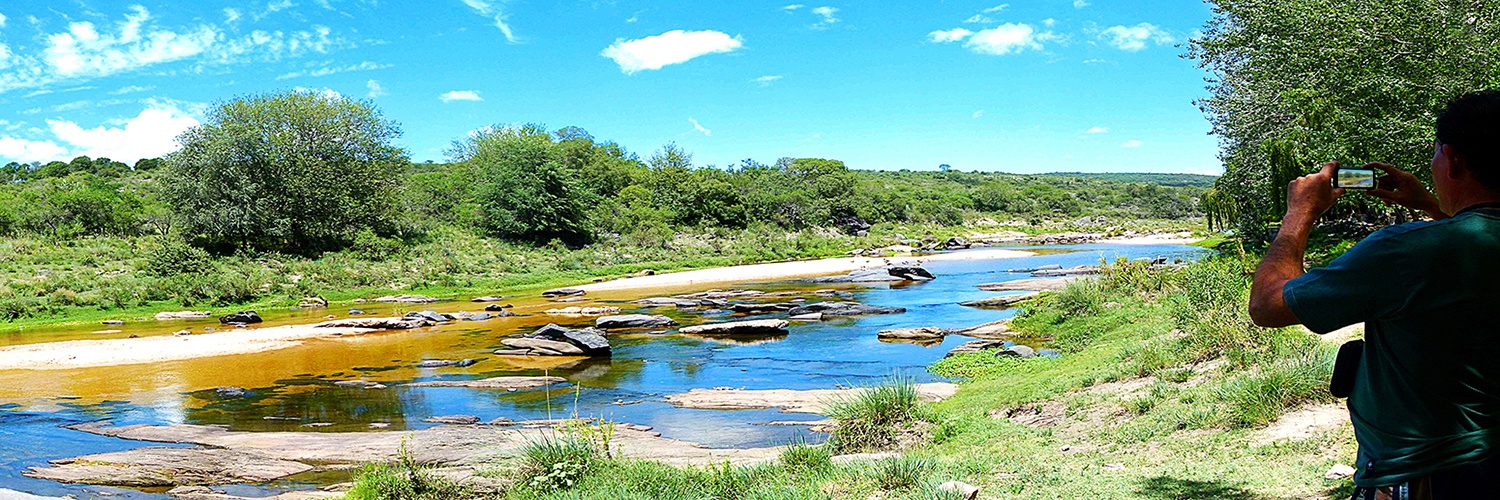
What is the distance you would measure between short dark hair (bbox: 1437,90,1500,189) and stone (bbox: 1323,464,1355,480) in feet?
15.5

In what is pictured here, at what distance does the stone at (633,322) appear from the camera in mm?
28672

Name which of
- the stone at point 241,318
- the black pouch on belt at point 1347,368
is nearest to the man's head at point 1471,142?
the black pouch on belt at point 1347,368

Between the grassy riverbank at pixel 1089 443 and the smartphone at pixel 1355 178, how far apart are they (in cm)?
411

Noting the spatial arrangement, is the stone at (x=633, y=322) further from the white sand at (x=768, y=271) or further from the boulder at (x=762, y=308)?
the white sand at (x=768, y=271)

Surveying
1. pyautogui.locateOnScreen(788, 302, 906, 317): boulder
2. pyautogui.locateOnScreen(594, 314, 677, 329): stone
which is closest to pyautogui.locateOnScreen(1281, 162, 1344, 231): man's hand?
pyautogui.locateOnScreen(594, 314, 677, 329): stone

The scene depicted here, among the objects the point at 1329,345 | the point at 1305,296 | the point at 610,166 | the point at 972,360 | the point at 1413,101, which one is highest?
the point at 610,166

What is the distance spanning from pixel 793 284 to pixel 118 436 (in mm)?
32301

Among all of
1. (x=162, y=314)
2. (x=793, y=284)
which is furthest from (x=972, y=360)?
(x=162, y=314)

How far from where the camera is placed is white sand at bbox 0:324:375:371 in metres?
23.6

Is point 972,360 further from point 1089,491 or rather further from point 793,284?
point 793,284

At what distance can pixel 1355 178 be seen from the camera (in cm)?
301

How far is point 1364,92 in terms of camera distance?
1786 cm

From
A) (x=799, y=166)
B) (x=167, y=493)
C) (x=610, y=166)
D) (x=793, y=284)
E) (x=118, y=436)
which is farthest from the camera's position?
(x=799, y=166)

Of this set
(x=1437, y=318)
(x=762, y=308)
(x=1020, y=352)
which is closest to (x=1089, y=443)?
(x=1437, y=318)
